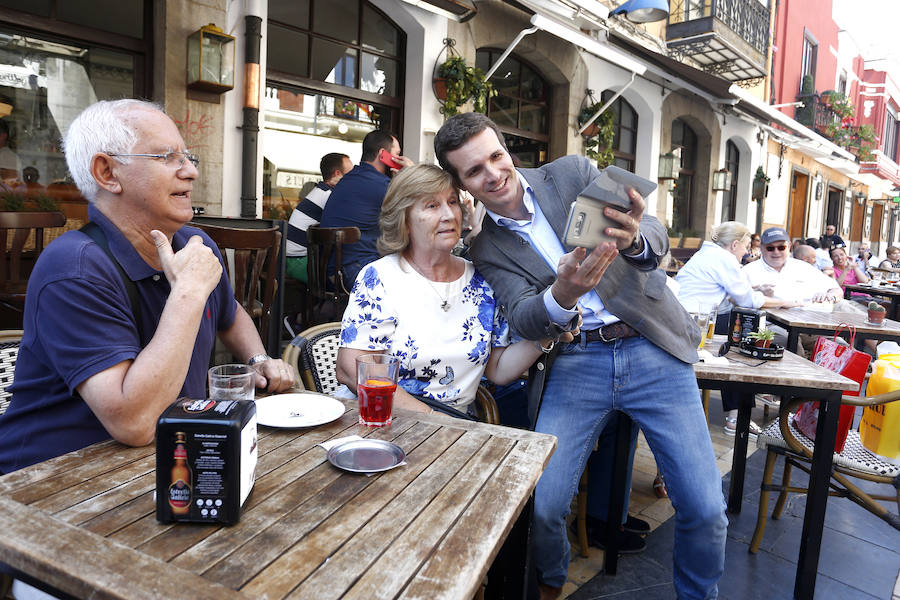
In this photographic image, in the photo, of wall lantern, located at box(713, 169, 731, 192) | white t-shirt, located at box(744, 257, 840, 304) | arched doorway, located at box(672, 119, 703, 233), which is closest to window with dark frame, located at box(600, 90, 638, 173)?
arched doorway, located at box(672, 119, 703, 233)

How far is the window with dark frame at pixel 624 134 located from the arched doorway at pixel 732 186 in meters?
4.28

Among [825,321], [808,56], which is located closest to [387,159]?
[825,321]

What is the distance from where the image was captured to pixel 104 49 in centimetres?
433

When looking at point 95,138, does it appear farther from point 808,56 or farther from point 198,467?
point 808,56

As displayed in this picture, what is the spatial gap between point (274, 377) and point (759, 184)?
46.3 feet

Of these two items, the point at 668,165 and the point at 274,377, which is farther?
the point at 668,165

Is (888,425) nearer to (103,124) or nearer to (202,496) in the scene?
(202,496)

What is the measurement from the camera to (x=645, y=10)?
24.8ft

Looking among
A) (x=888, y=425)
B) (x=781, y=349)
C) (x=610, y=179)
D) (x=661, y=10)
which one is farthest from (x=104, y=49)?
(x=661, y=10)

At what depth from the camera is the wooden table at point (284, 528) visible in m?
0.80

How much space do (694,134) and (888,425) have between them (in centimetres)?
1081

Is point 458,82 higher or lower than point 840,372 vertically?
higher

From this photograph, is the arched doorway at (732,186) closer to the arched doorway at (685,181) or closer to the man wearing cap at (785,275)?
the arched doorway at (685,181)

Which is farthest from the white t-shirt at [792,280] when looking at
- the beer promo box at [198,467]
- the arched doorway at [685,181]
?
the arched doorway at [685,181]
